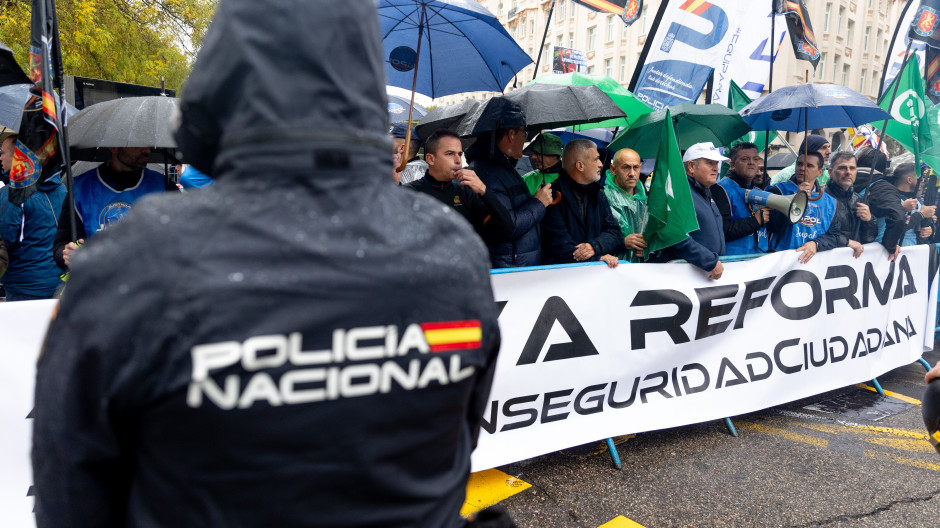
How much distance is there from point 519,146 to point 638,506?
2434 millimetres

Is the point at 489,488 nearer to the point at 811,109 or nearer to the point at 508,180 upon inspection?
the point at 508,180

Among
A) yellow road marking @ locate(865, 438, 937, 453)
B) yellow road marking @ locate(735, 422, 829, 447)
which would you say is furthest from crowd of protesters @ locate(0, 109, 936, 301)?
yellow road marking @ locate(865, 438, 937, 453)

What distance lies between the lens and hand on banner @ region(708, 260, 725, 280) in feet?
14.7

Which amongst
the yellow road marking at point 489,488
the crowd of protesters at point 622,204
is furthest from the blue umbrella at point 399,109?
the yellow road marking at point 489,488

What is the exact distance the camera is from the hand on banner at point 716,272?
4469 mm

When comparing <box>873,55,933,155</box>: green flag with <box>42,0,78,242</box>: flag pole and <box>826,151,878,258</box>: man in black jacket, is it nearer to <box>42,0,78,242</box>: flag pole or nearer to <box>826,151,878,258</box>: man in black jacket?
<box>826,151,878,258</box>: man in black jacket

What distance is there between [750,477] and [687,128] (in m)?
3.36

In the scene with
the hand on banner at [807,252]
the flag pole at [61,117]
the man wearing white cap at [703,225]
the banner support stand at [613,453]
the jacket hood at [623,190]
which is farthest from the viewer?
the jacket hood at [623,190]

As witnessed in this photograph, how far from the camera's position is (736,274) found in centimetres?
466

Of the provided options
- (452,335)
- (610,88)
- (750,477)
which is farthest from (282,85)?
(610,88)

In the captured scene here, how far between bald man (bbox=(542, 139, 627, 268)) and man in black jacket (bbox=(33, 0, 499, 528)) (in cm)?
360

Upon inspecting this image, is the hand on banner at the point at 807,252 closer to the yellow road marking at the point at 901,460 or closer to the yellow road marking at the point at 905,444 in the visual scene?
the yellow road marking at the point at 905,444

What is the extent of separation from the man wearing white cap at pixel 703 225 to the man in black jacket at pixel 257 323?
376 cm

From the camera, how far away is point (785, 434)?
4.52 meters
